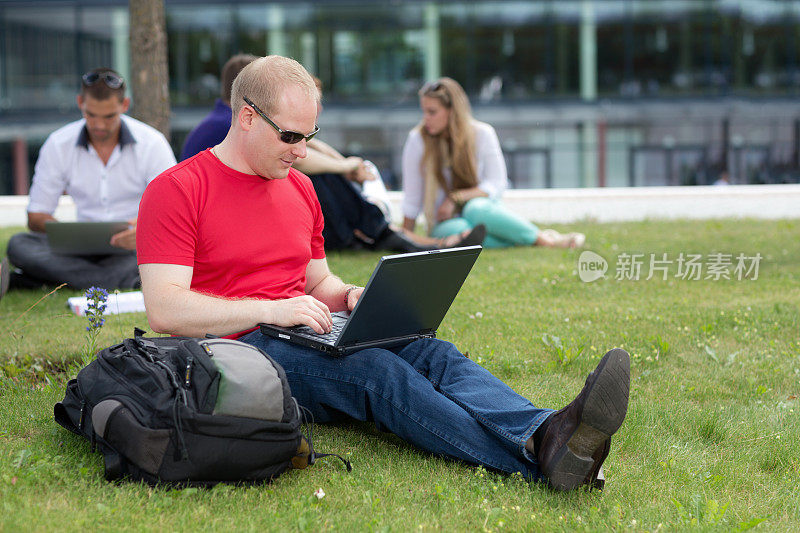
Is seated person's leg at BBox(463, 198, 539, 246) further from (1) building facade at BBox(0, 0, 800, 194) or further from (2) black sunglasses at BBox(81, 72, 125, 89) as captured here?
(1) building facade at BBox(0, 0, 800, 194)

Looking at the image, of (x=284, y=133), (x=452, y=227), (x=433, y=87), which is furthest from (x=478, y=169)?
(x=284, y=133)

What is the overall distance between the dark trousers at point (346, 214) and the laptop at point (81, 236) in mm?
2201

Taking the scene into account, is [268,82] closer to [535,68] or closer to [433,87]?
[433,87]

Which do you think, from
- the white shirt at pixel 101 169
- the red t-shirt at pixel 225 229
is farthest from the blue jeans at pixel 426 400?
the white shirt at pixel 101 169

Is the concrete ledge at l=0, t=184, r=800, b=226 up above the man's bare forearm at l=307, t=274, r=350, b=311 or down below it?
below

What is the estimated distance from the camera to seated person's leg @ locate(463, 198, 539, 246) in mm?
9109

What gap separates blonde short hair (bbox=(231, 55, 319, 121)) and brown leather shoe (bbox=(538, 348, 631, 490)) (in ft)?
5.08

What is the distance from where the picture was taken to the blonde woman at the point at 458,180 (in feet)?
29.1

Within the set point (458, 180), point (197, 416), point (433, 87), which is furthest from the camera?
point (458, 180)

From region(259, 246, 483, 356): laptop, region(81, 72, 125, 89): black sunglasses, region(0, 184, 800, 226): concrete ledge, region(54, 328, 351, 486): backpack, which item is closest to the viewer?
region(54, 328, 351, 486): backpack

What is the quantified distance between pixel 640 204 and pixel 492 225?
5810 millimetres

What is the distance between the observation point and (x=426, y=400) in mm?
3322

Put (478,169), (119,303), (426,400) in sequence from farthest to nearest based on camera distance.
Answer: (478,169)
(119,303)
(426,400)

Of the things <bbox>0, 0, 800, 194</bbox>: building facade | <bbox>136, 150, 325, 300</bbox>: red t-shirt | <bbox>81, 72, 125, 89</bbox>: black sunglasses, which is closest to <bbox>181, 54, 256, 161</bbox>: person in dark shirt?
<bbox>81, 72, 125, 89</bbox>: black sunglasses
